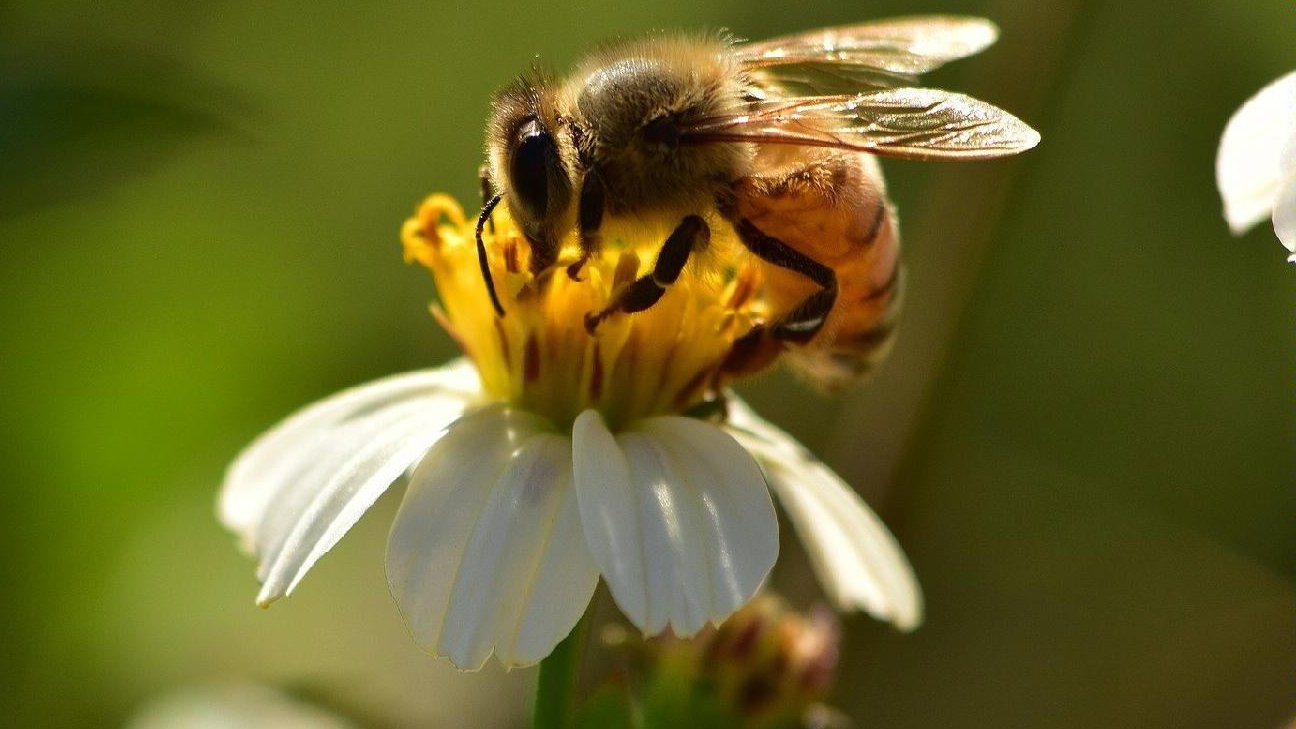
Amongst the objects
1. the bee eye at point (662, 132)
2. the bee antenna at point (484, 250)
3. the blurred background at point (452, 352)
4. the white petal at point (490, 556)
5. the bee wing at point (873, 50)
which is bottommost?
the blurred background at point (452, 352)

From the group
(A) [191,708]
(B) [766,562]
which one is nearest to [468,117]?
(A) [191,708]

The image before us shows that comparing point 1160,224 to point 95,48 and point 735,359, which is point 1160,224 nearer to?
point 735,359

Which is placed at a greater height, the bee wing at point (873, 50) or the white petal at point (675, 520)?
the bee wing at point (873, 50)

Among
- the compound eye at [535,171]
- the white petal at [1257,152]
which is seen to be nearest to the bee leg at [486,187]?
the compound eye at [535,171]

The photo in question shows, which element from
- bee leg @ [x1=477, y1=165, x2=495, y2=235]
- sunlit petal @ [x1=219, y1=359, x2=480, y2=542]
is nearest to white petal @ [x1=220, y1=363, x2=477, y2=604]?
sunlit petal @ [x1=219, y1=359, x2=480, y2=542]

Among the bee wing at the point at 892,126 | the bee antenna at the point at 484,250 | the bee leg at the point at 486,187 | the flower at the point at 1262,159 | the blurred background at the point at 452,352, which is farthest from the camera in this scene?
the blurred background at the point at 452,352

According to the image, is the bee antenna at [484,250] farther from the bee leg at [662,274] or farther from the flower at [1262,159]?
the flower at [1262,159]

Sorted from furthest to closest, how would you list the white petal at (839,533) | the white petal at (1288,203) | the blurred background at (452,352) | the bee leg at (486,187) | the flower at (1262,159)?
the blurred background at (452,352) → the white petal at (839,533) → the bee leg at (486,187) → the flower at (1262,159) → the white petal at (1288,203)

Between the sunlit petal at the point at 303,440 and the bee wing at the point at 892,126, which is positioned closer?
the bee wing at the point at 892,126
